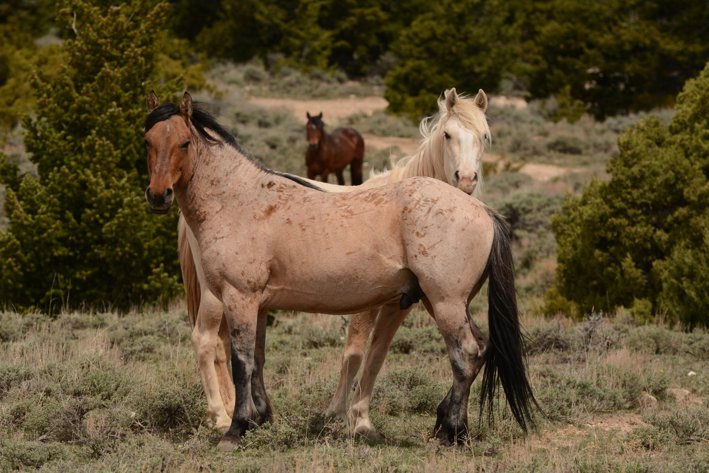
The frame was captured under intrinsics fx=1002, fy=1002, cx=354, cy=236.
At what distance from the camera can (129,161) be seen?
39.8ft

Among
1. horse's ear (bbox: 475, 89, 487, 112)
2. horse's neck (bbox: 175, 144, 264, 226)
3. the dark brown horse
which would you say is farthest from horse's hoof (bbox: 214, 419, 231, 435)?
the dark brown horse

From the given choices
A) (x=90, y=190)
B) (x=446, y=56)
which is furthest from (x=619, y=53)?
(x=90, y=190)

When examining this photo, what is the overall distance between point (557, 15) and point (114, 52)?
86.0 ft

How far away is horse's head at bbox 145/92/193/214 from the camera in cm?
599

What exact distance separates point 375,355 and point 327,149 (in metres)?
15.1

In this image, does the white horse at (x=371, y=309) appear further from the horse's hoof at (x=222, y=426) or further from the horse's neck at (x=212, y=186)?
the horse's neck at (x=212, y=186)

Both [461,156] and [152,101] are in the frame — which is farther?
[461,156]

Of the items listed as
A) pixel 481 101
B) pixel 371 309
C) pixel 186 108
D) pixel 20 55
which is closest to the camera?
pixel 186 108

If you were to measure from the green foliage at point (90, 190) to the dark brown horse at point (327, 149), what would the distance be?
Result: 351 inches

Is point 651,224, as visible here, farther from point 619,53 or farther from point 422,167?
point 619,53

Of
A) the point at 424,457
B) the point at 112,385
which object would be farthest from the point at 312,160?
the point at 424,457

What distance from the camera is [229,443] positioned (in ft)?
20.1

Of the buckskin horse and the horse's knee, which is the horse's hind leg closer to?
the buckskin horse

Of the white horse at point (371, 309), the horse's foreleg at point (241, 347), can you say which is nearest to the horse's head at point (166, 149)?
the horse's foreleg at point (241, 347)
